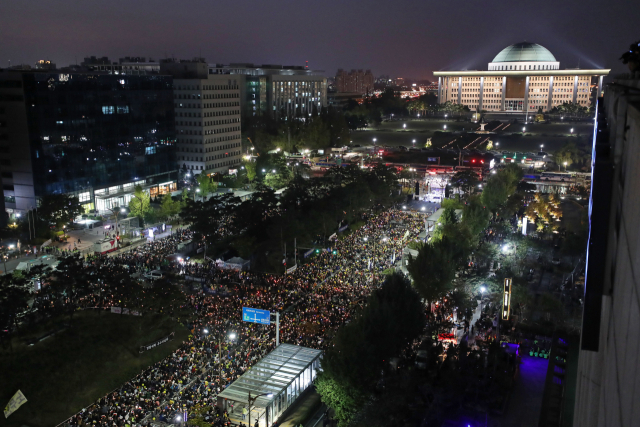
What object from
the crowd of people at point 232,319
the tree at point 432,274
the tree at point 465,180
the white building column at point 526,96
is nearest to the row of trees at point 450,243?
the tree at point 432,274

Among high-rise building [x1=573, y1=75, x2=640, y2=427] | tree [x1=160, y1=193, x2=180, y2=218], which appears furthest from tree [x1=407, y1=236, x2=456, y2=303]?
tree [x1=160, y1=193, x2=180, y2=218]

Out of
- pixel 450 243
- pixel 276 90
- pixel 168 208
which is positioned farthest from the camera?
pixel 276 90

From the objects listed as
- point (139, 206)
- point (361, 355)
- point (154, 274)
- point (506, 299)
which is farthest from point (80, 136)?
point (506, 299)

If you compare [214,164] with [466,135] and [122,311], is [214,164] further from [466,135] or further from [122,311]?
[466,135]

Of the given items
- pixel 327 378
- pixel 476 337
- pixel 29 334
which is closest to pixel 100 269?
pixel 29 334

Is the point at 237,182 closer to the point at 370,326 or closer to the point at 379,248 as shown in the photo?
the point at 379,248
